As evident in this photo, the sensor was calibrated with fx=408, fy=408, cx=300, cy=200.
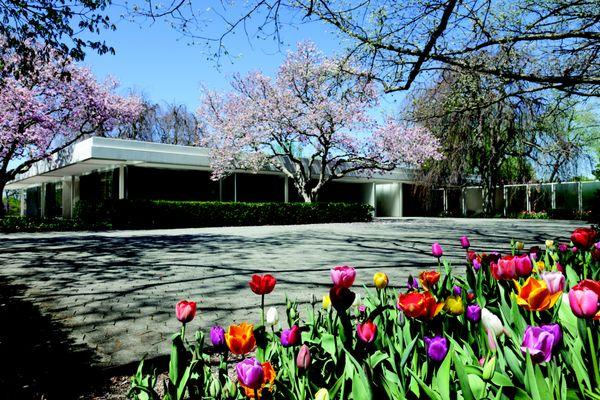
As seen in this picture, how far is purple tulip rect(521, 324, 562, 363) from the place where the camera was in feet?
3.71

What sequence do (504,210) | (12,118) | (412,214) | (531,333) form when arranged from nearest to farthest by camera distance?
(531,333) → (12,118) → (504,210) → (412,214)

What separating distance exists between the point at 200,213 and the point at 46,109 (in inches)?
403

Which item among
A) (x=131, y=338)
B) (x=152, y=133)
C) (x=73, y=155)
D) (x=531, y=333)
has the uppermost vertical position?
(x=152, y=133)

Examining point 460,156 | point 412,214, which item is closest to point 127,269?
point 460,156

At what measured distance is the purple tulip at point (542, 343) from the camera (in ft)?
3.71

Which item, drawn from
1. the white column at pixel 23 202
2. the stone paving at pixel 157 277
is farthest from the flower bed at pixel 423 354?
the white column at pixel 23 202

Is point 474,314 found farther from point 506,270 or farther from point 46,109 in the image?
point 46,109

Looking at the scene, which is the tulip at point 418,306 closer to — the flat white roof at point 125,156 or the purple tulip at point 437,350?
the purple tulip at point 437,350

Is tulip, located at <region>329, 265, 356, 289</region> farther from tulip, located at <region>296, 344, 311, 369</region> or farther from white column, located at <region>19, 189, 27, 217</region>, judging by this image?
white column, located at <region>19, 189, 27, 217</region>

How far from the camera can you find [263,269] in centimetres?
677

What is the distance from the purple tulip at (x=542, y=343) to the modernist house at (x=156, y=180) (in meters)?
20.3

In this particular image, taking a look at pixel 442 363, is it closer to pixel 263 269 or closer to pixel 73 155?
pixel 263 269

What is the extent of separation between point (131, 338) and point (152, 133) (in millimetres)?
41955

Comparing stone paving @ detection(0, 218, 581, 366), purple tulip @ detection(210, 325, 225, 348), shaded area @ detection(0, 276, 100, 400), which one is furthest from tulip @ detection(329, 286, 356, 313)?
stone paving @ detection(0, 218, 581, 366)
